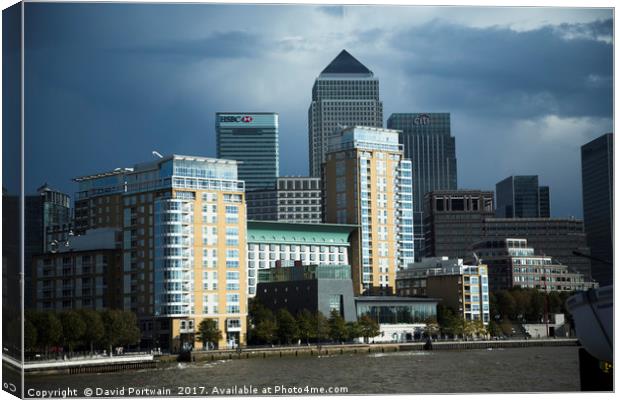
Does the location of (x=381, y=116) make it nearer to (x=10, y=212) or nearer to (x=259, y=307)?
(x=259, y=307)

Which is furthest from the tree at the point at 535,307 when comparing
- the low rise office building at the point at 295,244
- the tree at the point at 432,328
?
the low rise office building at the point at 295,244

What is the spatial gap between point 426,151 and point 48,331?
282ft

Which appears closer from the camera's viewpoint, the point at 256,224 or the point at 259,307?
the point at 259,307

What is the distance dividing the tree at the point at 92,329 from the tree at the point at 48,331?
225 centimetres

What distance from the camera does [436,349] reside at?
52.6 m

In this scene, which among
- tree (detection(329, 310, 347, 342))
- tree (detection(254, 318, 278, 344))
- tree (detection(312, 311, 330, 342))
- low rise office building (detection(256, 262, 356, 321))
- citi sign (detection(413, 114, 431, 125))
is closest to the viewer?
tree (detection(254, 318, 278, 344))

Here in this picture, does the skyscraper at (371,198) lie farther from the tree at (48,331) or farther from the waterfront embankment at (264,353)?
the tree at (48,331)

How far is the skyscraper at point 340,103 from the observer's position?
116000 millimetres

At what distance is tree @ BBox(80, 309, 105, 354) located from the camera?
41.6 meters

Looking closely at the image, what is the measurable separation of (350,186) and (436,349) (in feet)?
54.9

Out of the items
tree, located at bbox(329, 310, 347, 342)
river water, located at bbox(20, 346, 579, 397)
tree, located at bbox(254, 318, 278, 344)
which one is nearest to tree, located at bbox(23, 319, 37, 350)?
river water, located at bbox(20, 346, 579, 397)

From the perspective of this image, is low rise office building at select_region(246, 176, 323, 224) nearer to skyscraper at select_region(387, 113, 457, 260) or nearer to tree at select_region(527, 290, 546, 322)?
skyscraper at select_region(387, 113, 457, 260)

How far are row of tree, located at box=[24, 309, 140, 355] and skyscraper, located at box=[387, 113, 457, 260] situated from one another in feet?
248

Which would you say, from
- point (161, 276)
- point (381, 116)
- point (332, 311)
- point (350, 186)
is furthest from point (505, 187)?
point (161, 276)
